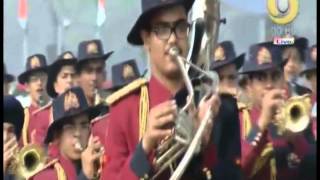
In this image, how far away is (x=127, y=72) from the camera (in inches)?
166

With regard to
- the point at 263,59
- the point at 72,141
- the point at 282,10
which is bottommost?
the point at 72,141

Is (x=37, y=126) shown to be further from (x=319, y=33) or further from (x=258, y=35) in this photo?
(x=319, y=33)

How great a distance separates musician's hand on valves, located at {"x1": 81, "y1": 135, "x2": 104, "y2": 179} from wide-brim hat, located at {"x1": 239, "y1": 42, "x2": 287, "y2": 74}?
0.80m

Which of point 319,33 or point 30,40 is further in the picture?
point 319,33

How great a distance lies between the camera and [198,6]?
14.0 ft

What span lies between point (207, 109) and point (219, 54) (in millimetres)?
292

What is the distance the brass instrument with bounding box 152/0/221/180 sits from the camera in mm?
4148

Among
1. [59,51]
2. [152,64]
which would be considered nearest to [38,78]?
[59,51]

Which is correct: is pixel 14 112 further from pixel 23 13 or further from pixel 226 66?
pixel 226 66

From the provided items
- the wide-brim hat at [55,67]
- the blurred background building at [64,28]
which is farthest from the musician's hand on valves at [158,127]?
the wide-brim hat at [55,67]

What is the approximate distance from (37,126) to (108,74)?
42 centimetres

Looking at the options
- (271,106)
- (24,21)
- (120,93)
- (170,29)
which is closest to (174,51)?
(170,29)

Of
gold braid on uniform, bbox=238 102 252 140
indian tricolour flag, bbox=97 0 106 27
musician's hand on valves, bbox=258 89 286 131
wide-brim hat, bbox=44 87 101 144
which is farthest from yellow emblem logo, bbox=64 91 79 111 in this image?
musician's hand on valves, bbox=258 89 286 131

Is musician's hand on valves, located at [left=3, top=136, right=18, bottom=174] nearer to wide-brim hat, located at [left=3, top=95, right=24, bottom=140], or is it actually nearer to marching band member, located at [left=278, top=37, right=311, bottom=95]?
wide-brim hat, located at [left=3, top=95, right=24, bottom=140]
